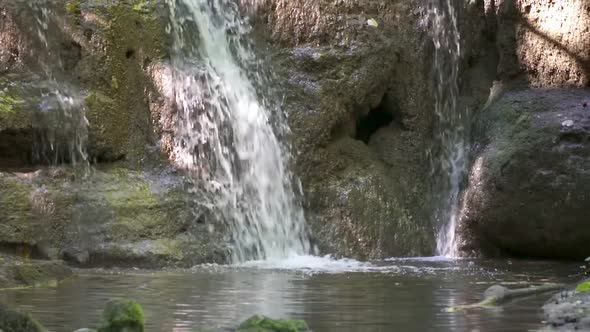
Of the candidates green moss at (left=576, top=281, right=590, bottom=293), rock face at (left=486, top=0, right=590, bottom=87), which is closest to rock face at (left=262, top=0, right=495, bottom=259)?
rock face at (left=486, top=0, right=590, bottom=87)

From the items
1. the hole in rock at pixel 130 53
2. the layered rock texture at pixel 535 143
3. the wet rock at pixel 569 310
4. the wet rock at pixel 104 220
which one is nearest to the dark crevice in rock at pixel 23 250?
the wet rock at pixel 104 220

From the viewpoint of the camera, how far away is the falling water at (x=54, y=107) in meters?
11.8

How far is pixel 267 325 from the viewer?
4871mm

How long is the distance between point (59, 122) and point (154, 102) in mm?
1243

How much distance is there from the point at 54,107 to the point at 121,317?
7332 mm

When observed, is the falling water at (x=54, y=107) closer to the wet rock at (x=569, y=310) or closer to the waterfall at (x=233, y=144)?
the waterfall at (x=233, y=144)

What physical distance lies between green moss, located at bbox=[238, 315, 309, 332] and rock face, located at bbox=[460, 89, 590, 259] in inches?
290

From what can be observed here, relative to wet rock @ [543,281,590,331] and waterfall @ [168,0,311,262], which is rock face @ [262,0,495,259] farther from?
wet rock @ [543,281,590,331]

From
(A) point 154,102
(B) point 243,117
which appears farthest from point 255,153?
(A) point 154,102

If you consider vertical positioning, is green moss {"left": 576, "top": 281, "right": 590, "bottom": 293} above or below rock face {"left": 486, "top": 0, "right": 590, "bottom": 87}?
below

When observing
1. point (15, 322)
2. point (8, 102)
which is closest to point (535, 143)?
point (8, 102)

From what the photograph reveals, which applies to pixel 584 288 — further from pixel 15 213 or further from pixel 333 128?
pixel 333 128

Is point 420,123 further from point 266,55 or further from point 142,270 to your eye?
point 142,270

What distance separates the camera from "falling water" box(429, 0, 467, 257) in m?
13.6
